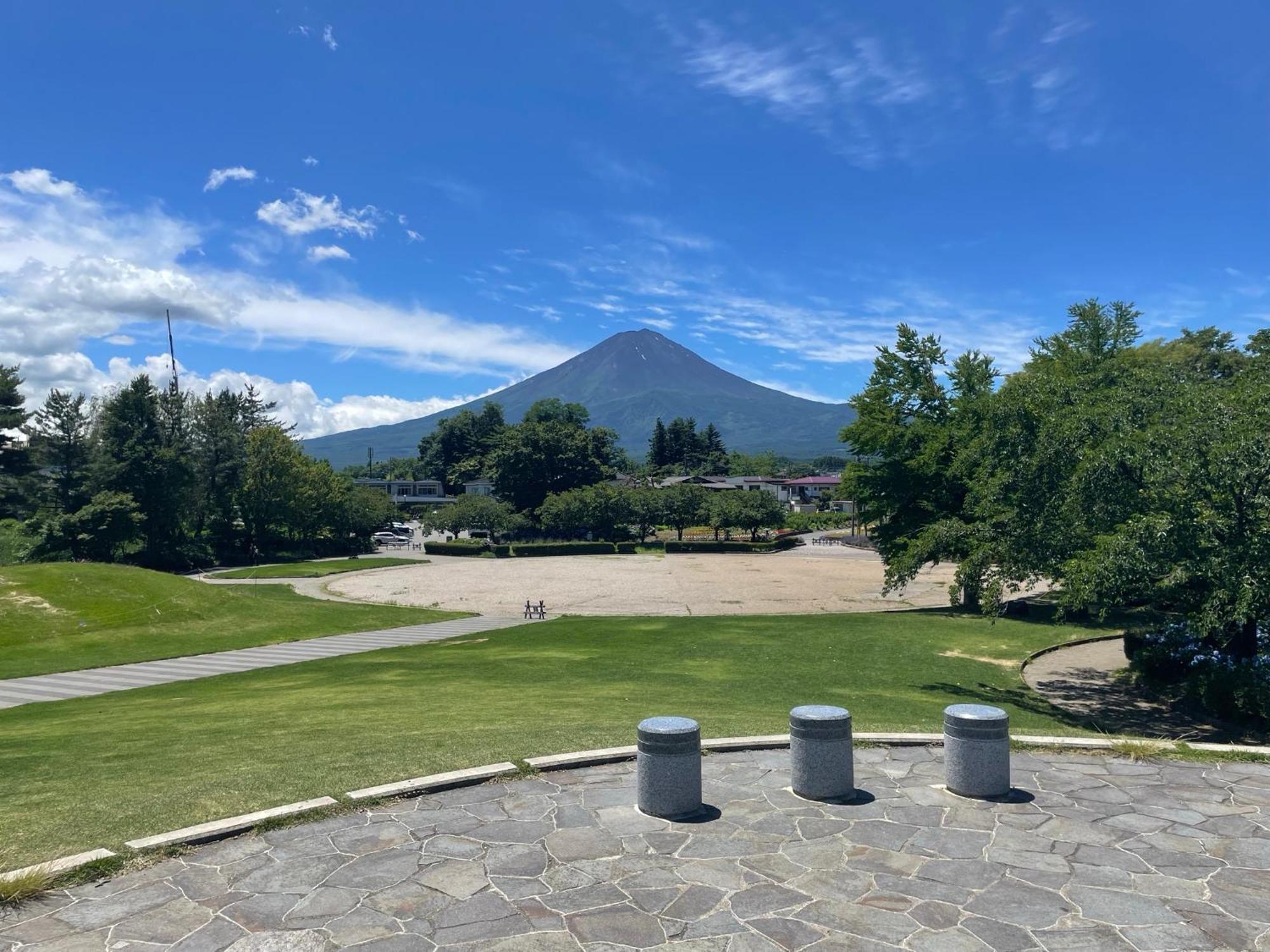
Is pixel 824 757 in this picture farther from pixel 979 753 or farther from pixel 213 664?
pixel 213 664

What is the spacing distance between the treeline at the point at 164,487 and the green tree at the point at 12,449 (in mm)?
97

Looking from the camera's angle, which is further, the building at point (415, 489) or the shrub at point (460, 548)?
the building at point (415, 489)

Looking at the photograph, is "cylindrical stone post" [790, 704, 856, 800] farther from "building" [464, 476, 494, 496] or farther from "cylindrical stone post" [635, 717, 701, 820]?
"building" [464, 476, 494, 496]

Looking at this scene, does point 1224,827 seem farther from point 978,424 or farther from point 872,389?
point 872,389

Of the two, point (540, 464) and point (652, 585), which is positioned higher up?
point (540, 464)

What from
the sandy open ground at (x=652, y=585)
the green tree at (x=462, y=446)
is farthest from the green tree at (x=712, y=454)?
→ the sandy open ground at (x=652, y=585)

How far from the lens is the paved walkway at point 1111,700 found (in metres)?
15.7

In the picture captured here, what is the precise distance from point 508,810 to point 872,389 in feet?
107

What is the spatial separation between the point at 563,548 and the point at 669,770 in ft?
269

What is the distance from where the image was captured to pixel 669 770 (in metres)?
8.48

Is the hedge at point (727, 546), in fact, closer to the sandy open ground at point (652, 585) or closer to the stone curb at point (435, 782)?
the sandy open ground at point (652, 585)

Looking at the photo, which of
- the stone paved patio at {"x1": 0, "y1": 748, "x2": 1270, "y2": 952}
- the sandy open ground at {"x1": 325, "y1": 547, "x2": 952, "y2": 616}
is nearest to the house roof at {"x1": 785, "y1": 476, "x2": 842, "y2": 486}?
the sandy open ground at {"x1": 325, "y1": 547, "x2": 952, "y2": 616}

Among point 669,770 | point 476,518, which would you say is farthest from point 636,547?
point 669,770

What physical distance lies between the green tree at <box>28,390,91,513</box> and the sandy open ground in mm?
23338
